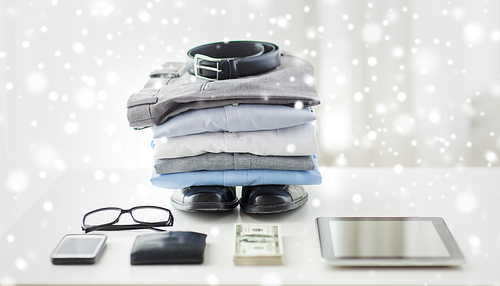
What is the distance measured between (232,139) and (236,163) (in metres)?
0.04

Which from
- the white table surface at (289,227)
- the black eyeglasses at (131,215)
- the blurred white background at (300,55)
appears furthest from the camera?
the blurred white background at (300,55)

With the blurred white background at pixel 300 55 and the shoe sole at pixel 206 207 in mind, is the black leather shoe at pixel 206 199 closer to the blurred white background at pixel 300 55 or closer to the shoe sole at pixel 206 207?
the shoe sole at pixel 206 207

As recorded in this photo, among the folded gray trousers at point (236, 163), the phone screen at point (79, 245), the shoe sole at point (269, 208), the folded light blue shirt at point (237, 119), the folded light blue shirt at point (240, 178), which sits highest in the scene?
the folded light blue shirt at point (237, 119)

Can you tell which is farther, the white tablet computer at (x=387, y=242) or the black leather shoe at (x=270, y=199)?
the black leather shoe at (x=270, y=199)

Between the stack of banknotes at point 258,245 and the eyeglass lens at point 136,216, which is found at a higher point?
the eyeglass lens at point 136,216

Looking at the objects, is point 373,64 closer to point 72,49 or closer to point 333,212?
point 333,212

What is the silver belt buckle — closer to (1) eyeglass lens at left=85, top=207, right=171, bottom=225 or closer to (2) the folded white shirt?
(2) the folded white shirt

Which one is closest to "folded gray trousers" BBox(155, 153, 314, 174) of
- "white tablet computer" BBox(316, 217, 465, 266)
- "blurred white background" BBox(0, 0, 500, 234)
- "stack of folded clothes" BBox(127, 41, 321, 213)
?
"stack of folded clothes" BBox(127, 41, 321, 213)

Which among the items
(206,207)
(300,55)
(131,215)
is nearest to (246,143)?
(206,207)

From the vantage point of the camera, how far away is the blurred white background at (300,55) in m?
1.27

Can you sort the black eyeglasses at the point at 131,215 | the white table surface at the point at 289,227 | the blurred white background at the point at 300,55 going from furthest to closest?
1. the blurred white background at the point at 300,55
2. the black eyeglasses at the point at 131,215
3. the white table surface at the point at 289,227

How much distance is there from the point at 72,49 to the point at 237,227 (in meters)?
0.87

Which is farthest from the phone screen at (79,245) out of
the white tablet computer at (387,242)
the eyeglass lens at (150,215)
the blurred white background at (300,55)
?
the blurred white background at (300,55)

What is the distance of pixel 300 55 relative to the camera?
1308 mm
